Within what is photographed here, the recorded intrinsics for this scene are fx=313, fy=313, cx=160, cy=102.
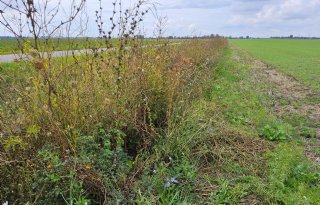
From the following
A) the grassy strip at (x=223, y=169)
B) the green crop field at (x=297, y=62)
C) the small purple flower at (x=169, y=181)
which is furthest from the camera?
the green crop field at (x=297, y=62)

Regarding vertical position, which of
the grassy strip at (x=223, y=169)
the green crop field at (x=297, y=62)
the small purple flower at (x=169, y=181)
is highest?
the small purple flower at (x=169, y=181)

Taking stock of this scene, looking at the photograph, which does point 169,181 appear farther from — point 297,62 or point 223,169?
point 297,62

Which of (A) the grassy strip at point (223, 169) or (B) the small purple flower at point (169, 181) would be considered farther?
(A) the grassy strip at point (223, 169)

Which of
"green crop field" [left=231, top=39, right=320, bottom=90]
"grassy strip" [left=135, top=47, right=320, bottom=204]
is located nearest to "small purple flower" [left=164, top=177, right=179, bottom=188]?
"grassy strip" [left=135, top=47, right=320, bottom=204]

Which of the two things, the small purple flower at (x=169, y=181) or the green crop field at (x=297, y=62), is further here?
the green crop field at (x=297, y=62)

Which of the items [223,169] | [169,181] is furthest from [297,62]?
[169,181]

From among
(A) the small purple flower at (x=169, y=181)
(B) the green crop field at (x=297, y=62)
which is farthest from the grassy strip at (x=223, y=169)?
(B) the green crop field at (x=297, y=62)

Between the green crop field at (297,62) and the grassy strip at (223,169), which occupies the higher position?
the grassy strip at (223,169)

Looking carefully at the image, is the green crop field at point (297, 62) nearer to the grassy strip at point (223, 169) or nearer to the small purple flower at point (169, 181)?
the grassy strip at point (223, 169)

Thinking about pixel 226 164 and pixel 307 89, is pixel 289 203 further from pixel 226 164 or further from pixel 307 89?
pixel 307 89

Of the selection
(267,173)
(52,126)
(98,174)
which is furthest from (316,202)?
(52,126)

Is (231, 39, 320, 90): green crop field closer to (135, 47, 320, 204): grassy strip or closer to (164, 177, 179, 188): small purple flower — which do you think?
(135, 47, 320, 204): grassy strip

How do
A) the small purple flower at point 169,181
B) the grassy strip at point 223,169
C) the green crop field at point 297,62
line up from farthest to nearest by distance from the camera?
1. the green crop field at point 297,62
2. the grassy strip at point 223,169
3. the small purple flower at point 169,181

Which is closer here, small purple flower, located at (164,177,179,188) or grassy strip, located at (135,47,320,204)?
small purple flower, located at (164,177,179,188)
